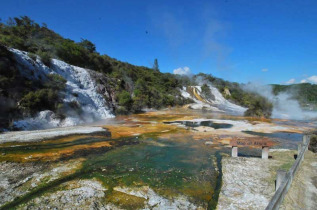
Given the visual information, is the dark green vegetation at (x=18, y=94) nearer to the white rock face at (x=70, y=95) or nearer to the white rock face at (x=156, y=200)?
the white rock face at (x=70, y=95)

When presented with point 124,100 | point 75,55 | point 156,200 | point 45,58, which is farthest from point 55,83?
point 156,200

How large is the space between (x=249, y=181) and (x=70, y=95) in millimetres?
17144

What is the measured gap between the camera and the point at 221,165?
6.15m

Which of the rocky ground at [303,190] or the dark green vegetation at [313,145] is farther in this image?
the dark green vegetation at [313,145]

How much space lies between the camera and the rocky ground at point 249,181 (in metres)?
3.96

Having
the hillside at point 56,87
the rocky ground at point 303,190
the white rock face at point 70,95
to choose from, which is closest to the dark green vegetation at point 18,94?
the hillside at point 56,87

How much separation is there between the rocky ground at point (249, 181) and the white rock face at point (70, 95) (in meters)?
12.5

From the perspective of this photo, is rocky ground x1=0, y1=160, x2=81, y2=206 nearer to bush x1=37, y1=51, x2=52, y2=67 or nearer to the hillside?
the hillside

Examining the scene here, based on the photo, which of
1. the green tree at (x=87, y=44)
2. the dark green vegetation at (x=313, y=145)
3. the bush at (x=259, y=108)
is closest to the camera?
the dark green vegetation at (x=313, y=145)

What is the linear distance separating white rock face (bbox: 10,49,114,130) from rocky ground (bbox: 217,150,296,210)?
12468 millimetres

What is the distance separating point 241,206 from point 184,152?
383 cm

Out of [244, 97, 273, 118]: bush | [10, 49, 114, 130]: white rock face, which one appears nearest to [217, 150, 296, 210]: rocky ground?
[10, 49, 114, 130]: white rock face

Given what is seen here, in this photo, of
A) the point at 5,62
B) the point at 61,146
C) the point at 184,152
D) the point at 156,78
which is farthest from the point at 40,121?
the point at 156,78

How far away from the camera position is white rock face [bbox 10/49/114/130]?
43.3 feet
